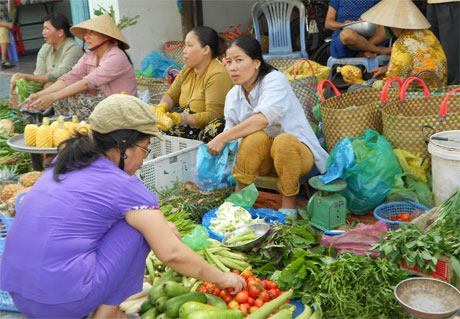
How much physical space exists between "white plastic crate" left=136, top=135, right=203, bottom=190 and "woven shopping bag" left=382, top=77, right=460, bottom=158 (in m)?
1.53

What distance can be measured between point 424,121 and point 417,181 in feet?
1.43

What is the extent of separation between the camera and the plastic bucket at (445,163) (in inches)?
134

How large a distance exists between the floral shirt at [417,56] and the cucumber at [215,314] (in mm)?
2916

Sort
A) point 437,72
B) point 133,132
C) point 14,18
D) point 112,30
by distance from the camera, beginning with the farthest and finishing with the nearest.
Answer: point 14,18 → point 112,30 → point 437,72 → point 133,132

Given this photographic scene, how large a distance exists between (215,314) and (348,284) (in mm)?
710

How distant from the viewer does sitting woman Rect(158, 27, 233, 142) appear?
4.63 m

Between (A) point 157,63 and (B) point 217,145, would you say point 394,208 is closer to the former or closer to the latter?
(B) point 217,145

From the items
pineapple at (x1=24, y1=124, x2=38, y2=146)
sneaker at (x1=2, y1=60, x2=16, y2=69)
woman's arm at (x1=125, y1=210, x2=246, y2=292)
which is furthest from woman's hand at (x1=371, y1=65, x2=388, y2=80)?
sneaker at (x1=2, y1=60, x2=16, y2=69)

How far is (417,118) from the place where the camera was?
384cm

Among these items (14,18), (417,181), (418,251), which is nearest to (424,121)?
(417,181)

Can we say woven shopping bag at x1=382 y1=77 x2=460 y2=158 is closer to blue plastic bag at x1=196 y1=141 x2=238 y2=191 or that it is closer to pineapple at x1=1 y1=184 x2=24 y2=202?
blue plastic bag at x1=196 y1=141 x2=238 y2=191

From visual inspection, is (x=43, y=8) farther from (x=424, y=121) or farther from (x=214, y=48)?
(x=424, y=121)

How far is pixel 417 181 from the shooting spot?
386cm

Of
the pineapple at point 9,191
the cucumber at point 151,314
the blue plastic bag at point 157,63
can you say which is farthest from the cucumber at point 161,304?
the blue plastic bag at point 157,63
